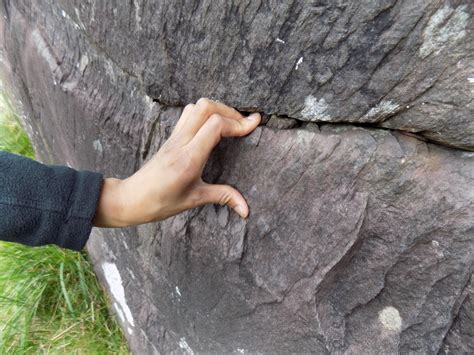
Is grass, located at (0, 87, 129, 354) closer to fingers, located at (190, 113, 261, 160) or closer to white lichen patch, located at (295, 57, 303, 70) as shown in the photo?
fingers, located at (190, 113, 261, 160)

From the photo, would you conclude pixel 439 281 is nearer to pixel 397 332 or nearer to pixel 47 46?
Result: pixel 397 332

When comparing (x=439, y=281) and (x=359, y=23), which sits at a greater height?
(x=359, y=23)

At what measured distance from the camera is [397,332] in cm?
90

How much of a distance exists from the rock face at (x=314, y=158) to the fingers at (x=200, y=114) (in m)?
0.03

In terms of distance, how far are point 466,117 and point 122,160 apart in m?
1.01

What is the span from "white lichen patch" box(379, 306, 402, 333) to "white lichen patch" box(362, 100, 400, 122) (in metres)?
0.42

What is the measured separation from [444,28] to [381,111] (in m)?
0.17

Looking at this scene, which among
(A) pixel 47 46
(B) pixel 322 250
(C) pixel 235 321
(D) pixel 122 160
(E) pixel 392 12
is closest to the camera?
(E) pixel 392 12

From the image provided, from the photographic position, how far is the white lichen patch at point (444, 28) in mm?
633

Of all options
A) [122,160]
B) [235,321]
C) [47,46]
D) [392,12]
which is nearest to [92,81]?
[122,160]

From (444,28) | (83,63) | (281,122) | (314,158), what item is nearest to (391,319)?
(314,158)

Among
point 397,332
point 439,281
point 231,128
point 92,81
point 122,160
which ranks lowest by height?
point 397,332

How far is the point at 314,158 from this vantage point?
0.87 m

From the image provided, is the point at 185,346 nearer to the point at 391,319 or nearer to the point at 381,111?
the point at 391,319
